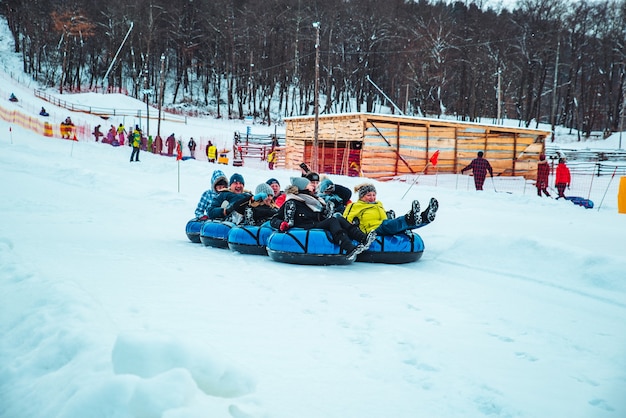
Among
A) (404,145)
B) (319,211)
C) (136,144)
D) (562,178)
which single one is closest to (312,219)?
(319,211)

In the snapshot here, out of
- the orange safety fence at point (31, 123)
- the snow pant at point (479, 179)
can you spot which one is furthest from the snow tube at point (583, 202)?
the orange safety fence at point (31, 123)

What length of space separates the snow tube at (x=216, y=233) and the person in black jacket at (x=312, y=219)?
3.92 feet

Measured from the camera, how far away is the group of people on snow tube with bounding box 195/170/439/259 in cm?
688

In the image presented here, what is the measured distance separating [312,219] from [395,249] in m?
1.29

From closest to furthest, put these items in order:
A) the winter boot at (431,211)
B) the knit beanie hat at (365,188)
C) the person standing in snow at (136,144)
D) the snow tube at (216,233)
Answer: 1. the winter boot at (431,211)
2. the knit beanie hat at (365,188)
3. the snow tube at (216,233)
4. the person standing in snow at (136,144)

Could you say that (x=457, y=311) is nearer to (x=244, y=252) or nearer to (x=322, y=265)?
(x=322, y=265)

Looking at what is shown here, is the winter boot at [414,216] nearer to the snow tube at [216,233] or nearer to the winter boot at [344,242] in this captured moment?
the winter boot at [344,242]

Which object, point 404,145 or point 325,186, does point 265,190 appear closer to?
point 325,186

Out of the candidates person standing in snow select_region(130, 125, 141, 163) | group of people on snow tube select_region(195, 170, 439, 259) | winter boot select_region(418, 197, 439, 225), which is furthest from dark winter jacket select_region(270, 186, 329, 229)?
person standing in snow select_region(130, 125, 141, 163)

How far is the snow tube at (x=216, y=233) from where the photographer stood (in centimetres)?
845

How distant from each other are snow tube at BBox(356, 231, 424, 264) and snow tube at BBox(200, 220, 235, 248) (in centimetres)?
241

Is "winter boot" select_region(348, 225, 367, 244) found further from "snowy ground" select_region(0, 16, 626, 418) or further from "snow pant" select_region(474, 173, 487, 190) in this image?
"snow pant" select_region(474, 173, 487, 190)

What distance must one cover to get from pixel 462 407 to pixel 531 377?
2.48ft

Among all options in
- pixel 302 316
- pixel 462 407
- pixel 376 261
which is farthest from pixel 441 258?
pixel 462 407
